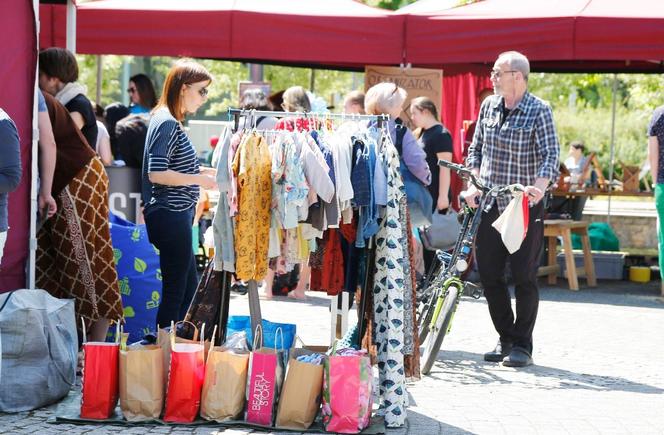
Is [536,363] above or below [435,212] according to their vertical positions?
below

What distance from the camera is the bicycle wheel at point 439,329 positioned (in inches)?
304

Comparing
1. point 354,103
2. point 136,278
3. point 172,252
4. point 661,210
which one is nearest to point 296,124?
point 172,252

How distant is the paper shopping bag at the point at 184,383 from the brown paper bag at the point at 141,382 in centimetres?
6

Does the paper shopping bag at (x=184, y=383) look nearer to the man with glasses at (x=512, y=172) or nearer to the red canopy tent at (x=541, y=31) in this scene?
the man with glasses at (x=512, y=172)

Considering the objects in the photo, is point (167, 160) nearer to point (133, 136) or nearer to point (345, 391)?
point (345, 391)

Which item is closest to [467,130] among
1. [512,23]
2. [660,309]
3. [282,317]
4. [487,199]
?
[512,23]

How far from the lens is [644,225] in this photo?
1778 centimetres

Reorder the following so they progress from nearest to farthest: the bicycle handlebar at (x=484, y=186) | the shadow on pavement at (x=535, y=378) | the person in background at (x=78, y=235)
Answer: the person in background at (x=78, y=235)
the shadow on pavement at (x=535, y=378)
the bicycle handlebar at (x=484, y=186)

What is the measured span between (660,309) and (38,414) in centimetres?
713

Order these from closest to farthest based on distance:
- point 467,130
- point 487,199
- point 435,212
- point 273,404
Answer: point 273,404, point 487,199, point 435,212, point 467,130

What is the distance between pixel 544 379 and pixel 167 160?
9.09ft

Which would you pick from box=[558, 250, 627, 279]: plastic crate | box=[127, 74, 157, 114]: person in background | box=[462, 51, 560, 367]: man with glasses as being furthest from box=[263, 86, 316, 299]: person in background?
box=[558, 250, 627, 279]: plastic crate

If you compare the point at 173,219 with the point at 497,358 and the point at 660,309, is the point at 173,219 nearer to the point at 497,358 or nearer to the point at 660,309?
the point at 497,358

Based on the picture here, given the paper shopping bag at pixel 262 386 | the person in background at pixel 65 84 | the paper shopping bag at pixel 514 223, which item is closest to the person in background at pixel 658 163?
the paper shopping bag at pixel 514 223
